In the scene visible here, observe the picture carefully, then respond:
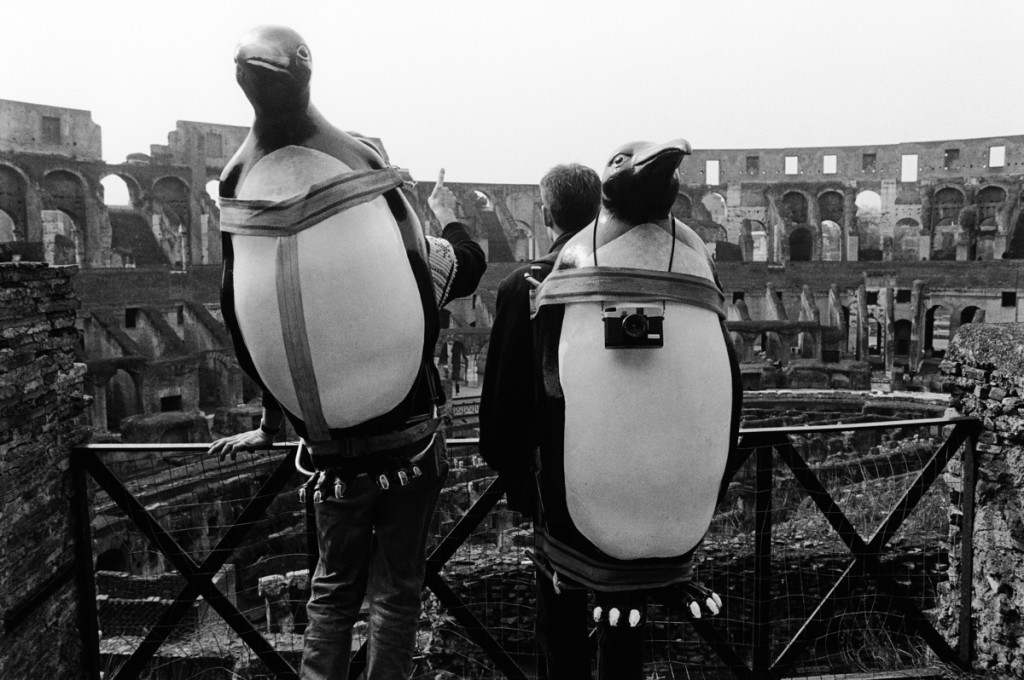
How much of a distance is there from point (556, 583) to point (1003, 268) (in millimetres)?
34149

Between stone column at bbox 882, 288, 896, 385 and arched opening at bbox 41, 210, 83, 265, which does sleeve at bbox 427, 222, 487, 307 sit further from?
arched opening at bbox 41, 210, 83, 265

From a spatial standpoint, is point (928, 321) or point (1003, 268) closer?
point (1003, 268)

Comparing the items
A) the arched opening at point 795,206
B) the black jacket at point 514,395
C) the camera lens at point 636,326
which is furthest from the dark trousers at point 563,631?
the arched opening at point 795,206

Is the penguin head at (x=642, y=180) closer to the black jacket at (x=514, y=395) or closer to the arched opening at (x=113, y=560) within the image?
the black jacket at (x=514, y=395)

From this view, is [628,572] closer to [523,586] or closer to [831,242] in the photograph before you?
[523,586]

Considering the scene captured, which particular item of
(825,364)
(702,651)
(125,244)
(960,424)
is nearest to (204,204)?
(125,244)

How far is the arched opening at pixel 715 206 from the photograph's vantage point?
42031mm

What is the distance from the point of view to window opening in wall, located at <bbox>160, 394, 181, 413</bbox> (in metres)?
22.4

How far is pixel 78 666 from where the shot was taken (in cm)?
425

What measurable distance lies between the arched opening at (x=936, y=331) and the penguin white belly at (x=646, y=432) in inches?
941

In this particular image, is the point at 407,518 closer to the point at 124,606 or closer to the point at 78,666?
the point at 78,666

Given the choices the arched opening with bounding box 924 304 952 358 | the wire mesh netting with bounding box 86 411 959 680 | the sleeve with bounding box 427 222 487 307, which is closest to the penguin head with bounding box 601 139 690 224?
the sleeve with bounding box 427 222 487 307

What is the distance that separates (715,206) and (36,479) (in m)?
41.8

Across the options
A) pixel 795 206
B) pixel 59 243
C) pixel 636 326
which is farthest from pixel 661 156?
pixel 795 206
